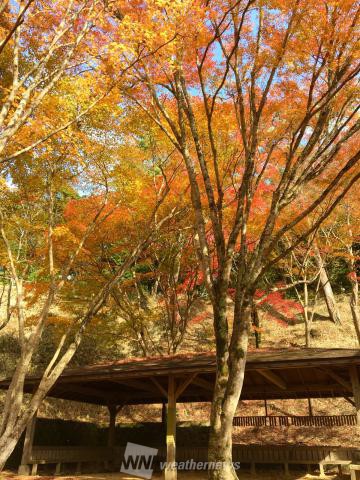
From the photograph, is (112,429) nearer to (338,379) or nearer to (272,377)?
(272,377)

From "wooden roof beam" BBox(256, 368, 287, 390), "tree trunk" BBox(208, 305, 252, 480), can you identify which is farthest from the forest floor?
"tree trunk" BBox(208, 305, 252, 480)

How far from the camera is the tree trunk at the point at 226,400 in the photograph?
4.59 m

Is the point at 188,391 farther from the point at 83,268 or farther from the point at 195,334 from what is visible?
the point at 195,334

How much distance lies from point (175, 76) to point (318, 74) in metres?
2.34

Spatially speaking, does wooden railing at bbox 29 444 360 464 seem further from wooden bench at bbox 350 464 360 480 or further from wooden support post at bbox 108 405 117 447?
wooden bench at bbox 350 464 360 480

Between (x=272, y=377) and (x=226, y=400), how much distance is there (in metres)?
4.58

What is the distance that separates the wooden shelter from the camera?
25.6 ft

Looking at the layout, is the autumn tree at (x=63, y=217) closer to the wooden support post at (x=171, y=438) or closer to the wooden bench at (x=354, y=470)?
the wooden support post at (x=171, y=438)

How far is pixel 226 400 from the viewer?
4.83 m

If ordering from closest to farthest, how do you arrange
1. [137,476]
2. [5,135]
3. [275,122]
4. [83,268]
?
[5,135], [275,122], [137,476], [83,268]

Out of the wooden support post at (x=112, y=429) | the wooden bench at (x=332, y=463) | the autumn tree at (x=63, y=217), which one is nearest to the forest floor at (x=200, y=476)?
the wooden bench at (x=332, y=463)

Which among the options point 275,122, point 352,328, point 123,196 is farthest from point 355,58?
point 352,328

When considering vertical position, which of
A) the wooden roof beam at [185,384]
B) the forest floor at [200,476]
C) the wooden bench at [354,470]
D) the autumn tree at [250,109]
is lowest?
the forest floor at [200,476]

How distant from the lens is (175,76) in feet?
21.6
